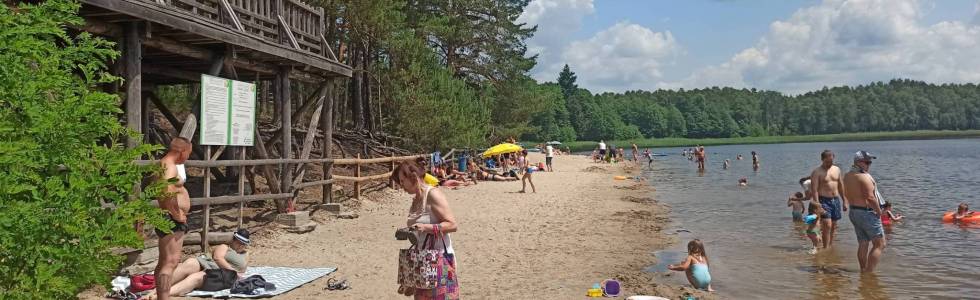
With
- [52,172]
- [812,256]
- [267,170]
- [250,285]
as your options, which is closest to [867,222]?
[812,256]

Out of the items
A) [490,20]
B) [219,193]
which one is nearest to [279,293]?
[219,193]

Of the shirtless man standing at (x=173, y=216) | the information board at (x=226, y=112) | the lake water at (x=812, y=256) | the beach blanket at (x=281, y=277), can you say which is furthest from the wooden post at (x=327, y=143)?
the shirtless man standing at (x=173, y=216)

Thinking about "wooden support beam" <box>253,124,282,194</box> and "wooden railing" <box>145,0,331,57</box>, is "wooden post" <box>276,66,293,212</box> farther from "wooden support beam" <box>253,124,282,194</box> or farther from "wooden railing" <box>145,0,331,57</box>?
"wooden railing" <box>145,0,331,57</box>

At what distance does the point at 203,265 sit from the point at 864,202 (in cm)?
755

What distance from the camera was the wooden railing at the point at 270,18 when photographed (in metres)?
9.84

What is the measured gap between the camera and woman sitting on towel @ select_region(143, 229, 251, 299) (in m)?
6.57

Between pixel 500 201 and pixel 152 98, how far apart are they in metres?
8.71

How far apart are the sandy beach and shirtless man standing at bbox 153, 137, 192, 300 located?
1376 mm

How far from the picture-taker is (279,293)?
6738 millimetres

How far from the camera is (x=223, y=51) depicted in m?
9.51

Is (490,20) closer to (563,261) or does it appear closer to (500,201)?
(500,201)

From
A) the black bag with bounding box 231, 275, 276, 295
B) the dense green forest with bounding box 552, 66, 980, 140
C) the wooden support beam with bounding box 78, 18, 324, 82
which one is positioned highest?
the dense green forest with bounding box 552, 66, 980, 140

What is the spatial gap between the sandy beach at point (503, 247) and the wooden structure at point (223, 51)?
1.17m

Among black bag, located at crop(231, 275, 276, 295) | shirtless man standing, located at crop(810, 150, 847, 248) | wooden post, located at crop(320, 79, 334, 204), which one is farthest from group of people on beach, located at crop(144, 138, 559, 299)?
shirtless man standing, located at crop(810, 150, 847, 248)
